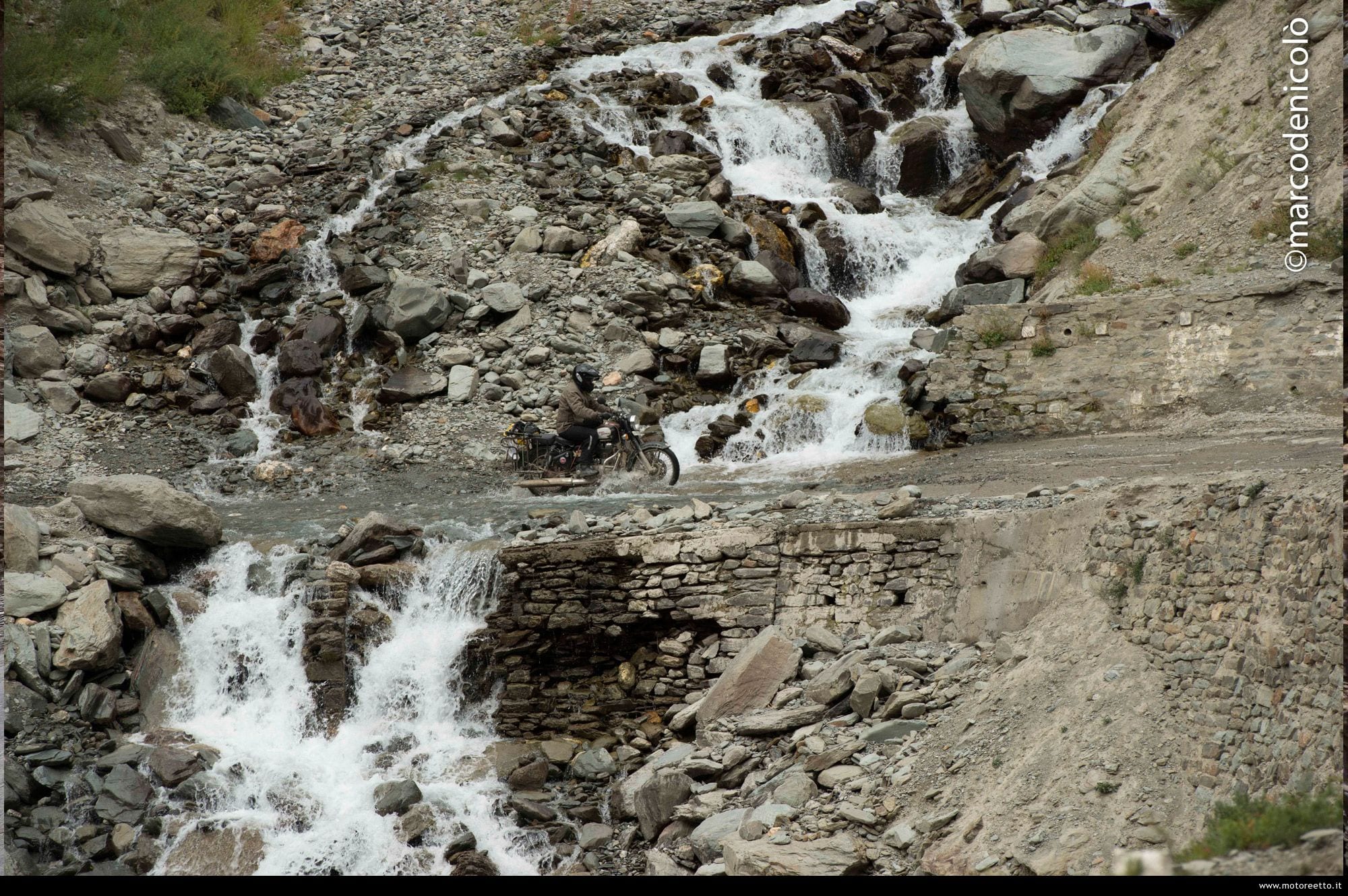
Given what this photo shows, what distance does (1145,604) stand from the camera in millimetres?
6492

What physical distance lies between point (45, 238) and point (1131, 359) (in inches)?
609

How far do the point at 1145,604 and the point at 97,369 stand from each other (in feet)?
49.9

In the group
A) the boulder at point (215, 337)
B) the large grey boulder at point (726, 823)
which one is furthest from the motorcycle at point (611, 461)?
the boulder at point (215, 337)

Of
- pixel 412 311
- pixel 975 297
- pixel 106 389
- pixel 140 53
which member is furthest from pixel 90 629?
pixel 140 53

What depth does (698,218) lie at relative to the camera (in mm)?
18578

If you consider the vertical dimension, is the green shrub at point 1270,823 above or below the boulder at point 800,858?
above

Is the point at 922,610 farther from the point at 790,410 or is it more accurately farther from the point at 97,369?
the point at 97,369

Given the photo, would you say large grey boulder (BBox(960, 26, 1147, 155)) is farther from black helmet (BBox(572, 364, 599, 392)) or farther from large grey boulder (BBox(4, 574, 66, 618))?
large grey boulder (BBox(4, 574, 66, 618))

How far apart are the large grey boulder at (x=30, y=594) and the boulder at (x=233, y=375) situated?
718 centimetres

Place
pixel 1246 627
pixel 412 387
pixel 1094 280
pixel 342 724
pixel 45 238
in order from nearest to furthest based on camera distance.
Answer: pixel 1246 627, pixel 342 724, pixel 1094 280, pixel 412 387, pixel 45 238

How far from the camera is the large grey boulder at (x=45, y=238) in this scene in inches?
661

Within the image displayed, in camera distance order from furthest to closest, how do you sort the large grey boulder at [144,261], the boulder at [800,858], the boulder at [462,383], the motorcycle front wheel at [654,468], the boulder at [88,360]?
1. the large grey boulder at [144,261]
2. the boulder at [88,360]
3. the boulder at [462,383]
4. the motorcycle front wheel at [654,468]
5. the boulder at [800,858]

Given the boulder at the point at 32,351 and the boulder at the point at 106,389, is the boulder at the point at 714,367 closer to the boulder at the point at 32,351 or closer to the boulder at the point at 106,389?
the boulder at the point at 106,389

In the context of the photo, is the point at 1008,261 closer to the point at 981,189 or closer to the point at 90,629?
the point at 981,189
